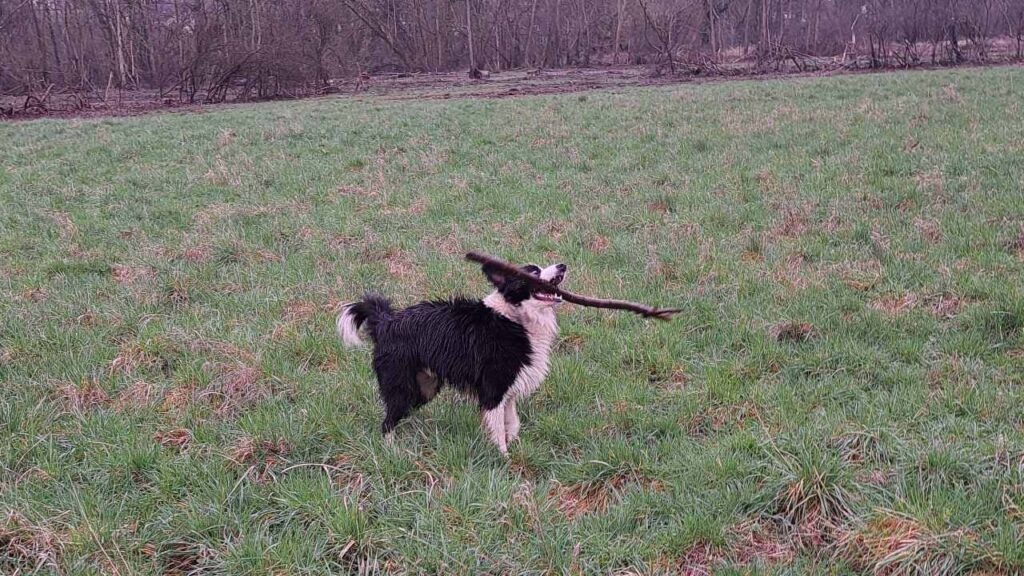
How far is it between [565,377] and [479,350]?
37.2 inches

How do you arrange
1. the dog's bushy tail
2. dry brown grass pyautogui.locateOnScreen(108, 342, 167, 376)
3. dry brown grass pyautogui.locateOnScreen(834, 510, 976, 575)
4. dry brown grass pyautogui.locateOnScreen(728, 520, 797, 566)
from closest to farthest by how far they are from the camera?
dry brown grass pyautogui.locateOnScreen(834, 510, 976, 575), dry brown grass pyautogui.locateOnScreen(728, 520, 797, 566), the dog's bushy tail, dry brown grass pyautogui.locateOnScreen(108, 342, 167, 376)

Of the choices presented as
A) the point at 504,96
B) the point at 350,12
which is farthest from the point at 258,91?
the point at 350,12

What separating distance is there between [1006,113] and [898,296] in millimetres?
9174

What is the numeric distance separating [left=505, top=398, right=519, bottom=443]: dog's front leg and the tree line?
1040 inches

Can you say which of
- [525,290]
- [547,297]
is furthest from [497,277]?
[547,297]

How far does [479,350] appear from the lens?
3699mm

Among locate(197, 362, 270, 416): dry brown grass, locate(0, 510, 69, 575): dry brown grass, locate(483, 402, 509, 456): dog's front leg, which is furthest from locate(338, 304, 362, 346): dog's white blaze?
locate(0, 510, 69, 575): dry brown grass

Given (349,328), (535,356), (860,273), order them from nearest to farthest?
(535,356)
(349,328)
(860,273)

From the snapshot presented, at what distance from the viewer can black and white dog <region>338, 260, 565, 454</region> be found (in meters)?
3.71

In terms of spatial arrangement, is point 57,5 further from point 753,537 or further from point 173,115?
point 753,537

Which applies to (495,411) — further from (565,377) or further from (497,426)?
(565,377)

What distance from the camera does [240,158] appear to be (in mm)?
12695

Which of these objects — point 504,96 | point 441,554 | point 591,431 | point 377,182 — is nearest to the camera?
point 441,554

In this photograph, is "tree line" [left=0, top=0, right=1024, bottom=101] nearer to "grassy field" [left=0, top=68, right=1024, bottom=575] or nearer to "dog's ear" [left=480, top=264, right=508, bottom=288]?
"grassy field" [left=0, top=68, right=1024, bottom=575]
